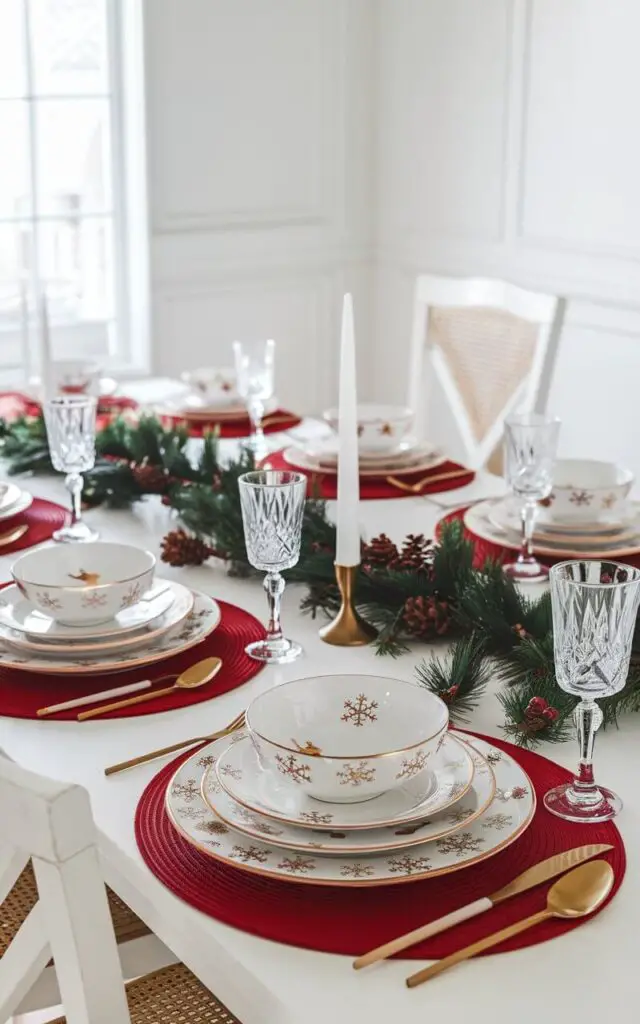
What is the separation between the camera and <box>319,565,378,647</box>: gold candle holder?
4.28 feet

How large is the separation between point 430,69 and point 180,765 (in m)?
3.19

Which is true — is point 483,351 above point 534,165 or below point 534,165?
below

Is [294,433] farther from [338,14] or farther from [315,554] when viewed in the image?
[338,14]

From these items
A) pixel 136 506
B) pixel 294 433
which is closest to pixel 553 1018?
pixel 136 506

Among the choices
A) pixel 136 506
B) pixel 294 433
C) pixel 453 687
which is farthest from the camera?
pixel 294 433

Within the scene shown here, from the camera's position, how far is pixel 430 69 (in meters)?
3.79

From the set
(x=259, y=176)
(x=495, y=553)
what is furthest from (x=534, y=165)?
(x=495, y=553)

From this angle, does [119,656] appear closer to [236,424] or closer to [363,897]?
[363,897]

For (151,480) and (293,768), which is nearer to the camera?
(293,768)

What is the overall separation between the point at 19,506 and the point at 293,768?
3.09 ft

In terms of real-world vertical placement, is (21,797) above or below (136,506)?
above

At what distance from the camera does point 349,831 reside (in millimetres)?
890

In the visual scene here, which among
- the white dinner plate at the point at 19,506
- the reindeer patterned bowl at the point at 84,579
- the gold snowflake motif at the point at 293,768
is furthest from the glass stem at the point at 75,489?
the gold snowflake motif at the point at 293,768

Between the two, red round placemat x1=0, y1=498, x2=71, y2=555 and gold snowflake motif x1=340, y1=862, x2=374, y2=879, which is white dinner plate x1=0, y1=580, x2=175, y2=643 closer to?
red round placemat x1=0, y1=498, x2=71, y2=555
